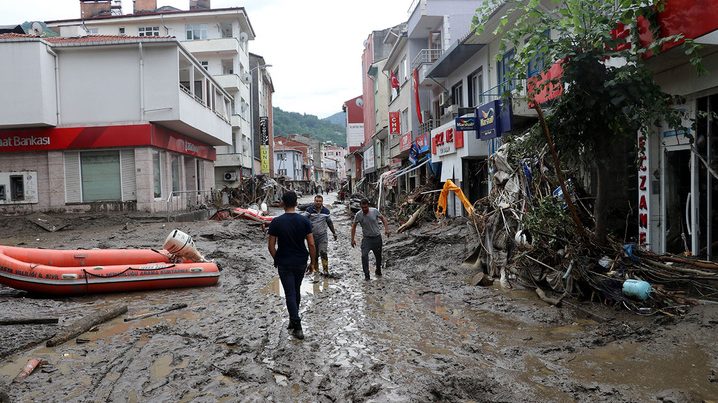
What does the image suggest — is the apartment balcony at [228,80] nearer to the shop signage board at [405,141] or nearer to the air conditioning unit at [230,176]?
the air conditioning unit at [230,176]

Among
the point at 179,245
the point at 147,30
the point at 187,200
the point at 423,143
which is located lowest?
the point at 179,245

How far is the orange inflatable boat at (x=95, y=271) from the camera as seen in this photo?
8336mm

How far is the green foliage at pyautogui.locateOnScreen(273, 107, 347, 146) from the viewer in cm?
12794

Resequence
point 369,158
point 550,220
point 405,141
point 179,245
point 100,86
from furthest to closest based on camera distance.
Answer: point 369,158 → point 405,141 → point 100,86 → point 179,245 → point 550,220

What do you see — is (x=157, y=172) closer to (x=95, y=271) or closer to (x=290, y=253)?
(x=95, y=271)

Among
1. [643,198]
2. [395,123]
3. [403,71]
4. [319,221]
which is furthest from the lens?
[395,123]

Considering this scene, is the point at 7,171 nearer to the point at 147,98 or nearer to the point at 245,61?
the point at 147,98

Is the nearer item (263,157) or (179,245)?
(179,245)

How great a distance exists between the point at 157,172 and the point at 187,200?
14.7 ft

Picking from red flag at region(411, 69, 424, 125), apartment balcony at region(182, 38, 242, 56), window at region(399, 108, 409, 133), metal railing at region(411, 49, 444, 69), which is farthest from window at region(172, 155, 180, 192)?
apartment balcony at region(182, 38, 242, 56)

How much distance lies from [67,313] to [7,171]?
51.5 ft

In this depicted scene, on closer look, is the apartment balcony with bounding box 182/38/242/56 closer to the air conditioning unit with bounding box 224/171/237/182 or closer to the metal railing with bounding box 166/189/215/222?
the air conditioning unit with bounding box 224/171/237/182

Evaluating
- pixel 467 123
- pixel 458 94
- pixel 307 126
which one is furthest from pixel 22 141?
pixel 307 126

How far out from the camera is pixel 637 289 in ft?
21.0
